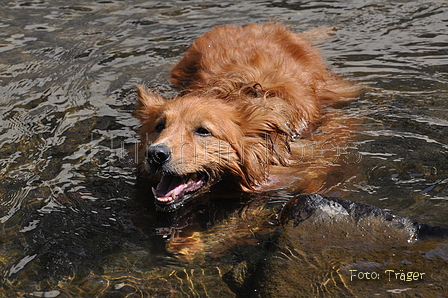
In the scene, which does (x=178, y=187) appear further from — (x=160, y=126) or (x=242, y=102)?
(x=242, y=102)

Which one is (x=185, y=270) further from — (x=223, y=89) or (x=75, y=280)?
(x=223, y=89)

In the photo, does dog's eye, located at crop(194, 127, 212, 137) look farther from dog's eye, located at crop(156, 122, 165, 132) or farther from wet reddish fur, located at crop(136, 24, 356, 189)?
dog's eye, located at crop(156, 122, 165, 132)

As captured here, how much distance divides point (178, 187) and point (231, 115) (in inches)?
31.2

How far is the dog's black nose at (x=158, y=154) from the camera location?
4.31 metres

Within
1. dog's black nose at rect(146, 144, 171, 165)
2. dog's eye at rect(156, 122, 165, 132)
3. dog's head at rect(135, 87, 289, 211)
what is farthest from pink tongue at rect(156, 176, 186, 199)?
dog's eye at rect(156, 122, 165, 132)

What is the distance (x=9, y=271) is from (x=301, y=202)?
2.01 metres

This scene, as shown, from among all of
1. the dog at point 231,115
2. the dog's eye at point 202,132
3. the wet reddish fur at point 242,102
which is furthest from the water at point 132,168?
the dog's eye at point 202,132

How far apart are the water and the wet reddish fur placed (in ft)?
1.21

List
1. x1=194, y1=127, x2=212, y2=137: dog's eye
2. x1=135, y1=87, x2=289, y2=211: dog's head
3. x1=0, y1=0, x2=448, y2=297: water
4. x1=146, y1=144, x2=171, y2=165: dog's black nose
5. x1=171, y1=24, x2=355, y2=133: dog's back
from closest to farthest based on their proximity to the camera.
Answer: x1=0, y1=0, x2=448, y2=297: water
x1=146, y1=144, x2=171, y2=165: dog's black nose
x1=135, y1=87, x2=289, y2=211: dog's head
x1=194, y1=127, x2=212, y2=137: dog's eye
x1=171, y1=24, x2=355, y2=133: dog's back

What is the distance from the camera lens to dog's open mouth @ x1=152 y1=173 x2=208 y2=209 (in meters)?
4.54

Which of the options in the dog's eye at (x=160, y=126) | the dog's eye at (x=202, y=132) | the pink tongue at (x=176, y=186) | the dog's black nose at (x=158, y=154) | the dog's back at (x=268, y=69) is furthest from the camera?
the dog's back at (x=268, y=69)

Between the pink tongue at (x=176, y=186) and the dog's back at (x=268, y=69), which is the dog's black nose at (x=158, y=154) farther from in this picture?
the dog's back at (x=268, y=69)

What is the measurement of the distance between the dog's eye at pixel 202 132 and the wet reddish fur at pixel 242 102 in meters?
0.03

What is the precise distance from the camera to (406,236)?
3.76 metres
